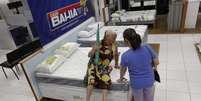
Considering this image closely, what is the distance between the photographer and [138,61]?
1.57 metres

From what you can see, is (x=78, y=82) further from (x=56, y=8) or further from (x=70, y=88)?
(x=56, y=8)

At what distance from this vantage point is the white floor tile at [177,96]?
2.38 m

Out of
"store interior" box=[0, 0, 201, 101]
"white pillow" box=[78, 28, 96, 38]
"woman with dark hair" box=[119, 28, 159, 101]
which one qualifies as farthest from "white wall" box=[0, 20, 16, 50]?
"woman with dark hair" box=[119, 28, 159, 101]

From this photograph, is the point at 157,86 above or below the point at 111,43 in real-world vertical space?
below

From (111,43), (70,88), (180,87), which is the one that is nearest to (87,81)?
(70,88)

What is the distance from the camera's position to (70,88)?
2305mm

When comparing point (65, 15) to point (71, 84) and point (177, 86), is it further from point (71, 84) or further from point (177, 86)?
point (177, 86)

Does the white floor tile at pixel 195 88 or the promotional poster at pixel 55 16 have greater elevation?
the promotional poster at pixel 55 16

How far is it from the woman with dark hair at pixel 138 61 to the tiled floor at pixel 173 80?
2.97 ft

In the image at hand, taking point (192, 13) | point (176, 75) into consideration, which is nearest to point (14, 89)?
point (176, 75)

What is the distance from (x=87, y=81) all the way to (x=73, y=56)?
83cm

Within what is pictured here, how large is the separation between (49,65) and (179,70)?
227 cm

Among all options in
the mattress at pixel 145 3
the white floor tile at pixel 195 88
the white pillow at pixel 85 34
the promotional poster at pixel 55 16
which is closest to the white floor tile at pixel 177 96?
the white floor tile at pixel 195 88

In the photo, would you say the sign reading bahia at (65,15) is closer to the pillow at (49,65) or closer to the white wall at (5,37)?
the pillow at (49,65)
